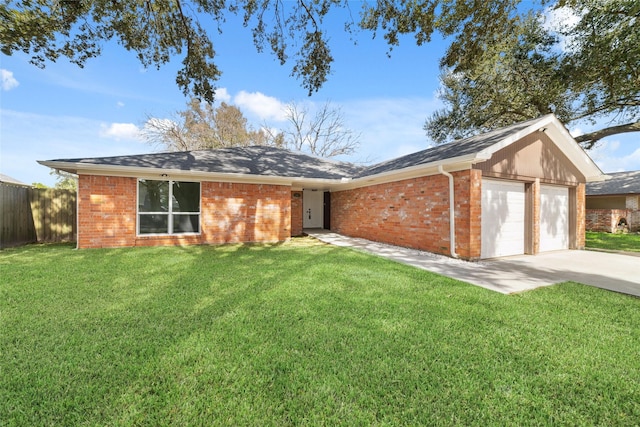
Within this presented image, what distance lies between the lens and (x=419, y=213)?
28.9 feet

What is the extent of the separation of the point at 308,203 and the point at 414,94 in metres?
8.03

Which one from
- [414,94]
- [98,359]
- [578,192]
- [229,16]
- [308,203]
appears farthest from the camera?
[308,203]

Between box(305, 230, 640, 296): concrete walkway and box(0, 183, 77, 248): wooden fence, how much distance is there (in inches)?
451

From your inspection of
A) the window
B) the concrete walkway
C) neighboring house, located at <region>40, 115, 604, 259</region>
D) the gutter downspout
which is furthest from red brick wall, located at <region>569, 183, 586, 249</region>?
the window

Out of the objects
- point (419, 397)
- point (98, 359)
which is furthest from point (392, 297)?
point (98, 359)

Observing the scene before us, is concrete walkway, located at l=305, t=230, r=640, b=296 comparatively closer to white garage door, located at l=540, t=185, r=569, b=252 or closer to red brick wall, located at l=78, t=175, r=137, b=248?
white garage door, located at l=540, t=185, r=569, b=252

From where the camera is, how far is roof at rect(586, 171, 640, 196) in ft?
60.5

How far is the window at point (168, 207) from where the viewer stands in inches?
365

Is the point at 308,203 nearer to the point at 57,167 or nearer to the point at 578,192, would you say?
the point at 57,167

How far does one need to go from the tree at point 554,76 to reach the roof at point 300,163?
7.68 ft

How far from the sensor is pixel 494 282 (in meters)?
5.37

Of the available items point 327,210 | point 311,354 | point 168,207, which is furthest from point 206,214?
point 311,354

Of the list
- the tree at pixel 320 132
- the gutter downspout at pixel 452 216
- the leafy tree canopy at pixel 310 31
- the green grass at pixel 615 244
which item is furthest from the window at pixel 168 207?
the tree at pixel 320 132

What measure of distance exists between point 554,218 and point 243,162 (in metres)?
11.6
